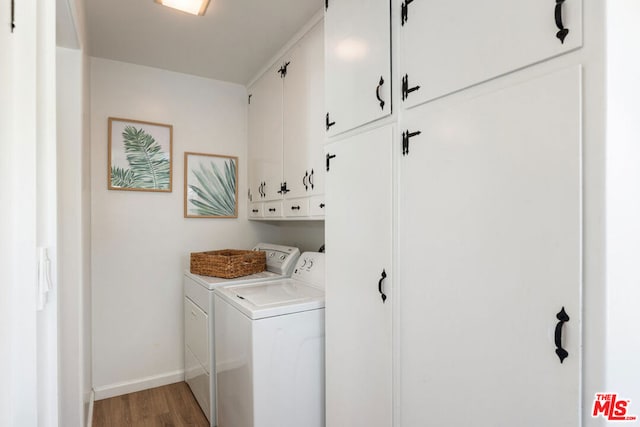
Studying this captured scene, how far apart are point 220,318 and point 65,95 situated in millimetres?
1374

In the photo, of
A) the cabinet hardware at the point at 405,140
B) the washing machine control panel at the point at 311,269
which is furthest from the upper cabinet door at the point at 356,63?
the washing machine control panel at the point at 311,269

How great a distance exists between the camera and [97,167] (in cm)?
247

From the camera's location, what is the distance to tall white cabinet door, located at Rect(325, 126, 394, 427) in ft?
4.22

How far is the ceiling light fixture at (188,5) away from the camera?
1840 millimetres

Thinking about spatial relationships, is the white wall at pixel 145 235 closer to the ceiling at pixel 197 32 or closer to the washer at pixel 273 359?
the ceiling at pixel 197 32

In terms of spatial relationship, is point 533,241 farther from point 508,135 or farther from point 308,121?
point 308,121

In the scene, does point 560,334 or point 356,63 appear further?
point 356,63

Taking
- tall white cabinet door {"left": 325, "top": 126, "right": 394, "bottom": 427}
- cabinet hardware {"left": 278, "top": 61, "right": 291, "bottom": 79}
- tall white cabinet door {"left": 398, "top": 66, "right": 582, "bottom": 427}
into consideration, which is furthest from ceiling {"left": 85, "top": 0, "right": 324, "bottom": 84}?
tall white cabinet door {"left": 398, "top": 66, "right": 582, "bottom": 427}

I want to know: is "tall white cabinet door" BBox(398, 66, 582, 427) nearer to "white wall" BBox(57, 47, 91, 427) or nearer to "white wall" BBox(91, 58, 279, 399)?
"white wall" BBox(57, 47, 91, 427)

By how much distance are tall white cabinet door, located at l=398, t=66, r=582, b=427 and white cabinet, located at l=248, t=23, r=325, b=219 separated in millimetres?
929

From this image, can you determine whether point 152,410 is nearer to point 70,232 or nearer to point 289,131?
point 70,232

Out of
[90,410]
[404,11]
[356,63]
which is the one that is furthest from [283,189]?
[90,410]

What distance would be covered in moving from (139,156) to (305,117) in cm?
142

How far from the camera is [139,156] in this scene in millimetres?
2604
